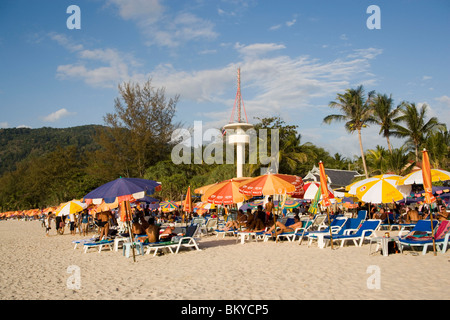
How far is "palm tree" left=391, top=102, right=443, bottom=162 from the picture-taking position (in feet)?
117

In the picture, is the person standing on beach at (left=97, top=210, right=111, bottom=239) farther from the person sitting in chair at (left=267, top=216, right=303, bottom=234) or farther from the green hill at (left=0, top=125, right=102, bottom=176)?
the green hill at (left=0, top=125, right=102, bottom=176)

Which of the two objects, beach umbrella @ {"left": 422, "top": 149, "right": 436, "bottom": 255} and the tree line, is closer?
beach umbrella @ {"left": 422, "top": 149, "right": 436, "bottom": 255}

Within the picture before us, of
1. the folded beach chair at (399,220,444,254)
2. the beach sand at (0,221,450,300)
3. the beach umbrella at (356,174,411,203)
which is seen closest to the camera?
the beach sand at (0,221,450,300)

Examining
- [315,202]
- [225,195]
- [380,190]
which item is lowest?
[315,202]

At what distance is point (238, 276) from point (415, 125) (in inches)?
1300

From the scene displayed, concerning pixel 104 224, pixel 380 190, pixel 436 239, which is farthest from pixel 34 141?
pixel 436 239

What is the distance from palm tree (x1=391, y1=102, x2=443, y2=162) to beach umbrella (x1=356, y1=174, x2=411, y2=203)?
86.5ft

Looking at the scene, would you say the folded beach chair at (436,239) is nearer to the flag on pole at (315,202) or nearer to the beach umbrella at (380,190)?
the beach umbrella at (380,190)

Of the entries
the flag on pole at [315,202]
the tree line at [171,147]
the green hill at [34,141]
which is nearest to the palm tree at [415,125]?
the tree line at [171,147]

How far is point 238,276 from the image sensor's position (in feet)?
25.5

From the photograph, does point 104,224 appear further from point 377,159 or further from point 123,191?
point 377,159

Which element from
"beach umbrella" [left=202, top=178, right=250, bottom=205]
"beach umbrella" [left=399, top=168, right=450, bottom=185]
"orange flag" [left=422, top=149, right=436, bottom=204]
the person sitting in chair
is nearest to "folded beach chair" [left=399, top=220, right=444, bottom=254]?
"orange flag" [left=422, top=149, right=436, bottom=204]

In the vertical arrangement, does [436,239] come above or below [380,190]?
below
